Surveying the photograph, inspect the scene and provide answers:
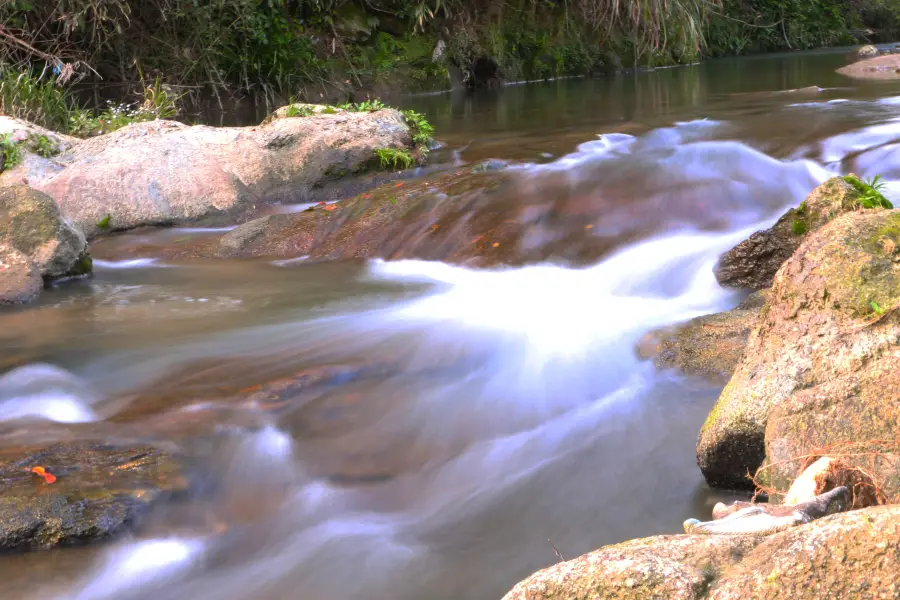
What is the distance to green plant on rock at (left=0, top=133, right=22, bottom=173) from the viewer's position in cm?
710

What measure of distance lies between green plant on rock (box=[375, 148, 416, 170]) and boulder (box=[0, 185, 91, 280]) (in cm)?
281

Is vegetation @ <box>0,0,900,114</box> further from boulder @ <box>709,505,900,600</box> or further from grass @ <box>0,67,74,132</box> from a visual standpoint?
boulder @ <box>709,505,900,600</box>

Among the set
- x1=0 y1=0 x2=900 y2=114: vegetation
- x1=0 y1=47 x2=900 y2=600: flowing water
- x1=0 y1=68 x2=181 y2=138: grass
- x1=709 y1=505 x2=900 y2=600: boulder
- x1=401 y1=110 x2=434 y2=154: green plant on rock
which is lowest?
x1=0 y1=47 x2=900 y2=600: flowing water

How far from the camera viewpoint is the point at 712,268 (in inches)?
203

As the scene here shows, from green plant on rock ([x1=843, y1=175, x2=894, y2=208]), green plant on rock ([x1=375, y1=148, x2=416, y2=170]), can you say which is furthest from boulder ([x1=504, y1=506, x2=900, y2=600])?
green plant on rock ([x1=375, y1=148, x2=416, y2=170])

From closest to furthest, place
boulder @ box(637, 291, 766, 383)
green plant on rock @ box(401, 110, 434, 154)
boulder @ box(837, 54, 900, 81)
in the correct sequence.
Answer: boulder @ box(637, 291, 766, 383)
green plant on rock @ box(401, 110, 434, 154)
boulder @ box(837, 54, 900, 81)

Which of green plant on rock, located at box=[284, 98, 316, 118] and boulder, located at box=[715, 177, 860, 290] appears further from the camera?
green plant on rock, located at box=[284, 98, 316, 118]

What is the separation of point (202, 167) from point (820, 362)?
5.73 meters

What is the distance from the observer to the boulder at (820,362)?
2426 millimetres

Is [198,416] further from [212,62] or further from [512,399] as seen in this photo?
[212,62]

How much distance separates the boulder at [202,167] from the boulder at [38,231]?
0.84 meters

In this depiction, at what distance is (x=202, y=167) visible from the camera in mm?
7344

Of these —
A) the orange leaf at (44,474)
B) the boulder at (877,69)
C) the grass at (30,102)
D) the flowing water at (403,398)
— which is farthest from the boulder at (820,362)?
the boulder at (877,69)

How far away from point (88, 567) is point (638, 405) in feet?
7.06
